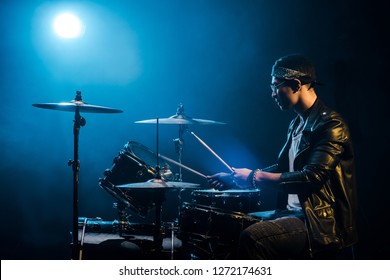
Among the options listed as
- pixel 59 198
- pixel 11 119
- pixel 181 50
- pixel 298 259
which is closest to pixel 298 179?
pixel 298 259

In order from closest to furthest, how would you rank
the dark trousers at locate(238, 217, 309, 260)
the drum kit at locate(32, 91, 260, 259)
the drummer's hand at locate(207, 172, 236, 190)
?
1. the dark trousers at locate(238, 217, 309, 260)
2. the drummer's hand at locate(207, 172, 236, 190)
3. the drum kit at locate(32, 91, 260, 259)

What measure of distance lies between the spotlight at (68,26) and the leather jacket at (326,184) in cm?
341

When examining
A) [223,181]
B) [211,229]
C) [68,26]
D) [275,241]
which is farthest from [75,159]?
[275,241]

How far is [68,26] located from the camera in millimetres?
4641

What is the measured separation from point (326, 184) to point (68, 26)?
3739 millimetres

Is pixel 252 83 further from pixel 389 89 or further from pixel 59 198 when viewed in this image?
pixel 59 198

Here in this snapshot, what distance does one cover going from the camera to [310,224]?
2205 millimetres

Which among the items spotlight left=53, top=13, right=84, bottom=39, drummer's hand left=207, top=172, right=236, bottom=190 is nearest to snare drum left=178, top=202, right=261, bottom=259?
drummer's hand left=207, top=172, right=236, bottom=190

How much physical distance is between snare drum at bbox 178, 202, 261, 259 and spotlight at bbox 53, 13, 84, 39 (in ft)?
9.26

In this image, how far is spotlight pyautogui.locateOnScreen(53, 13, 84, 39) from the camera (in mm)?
4594

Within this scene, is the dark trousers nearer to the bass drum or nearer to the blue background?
the bass drum

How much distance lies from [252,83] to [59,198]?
279 centimetres

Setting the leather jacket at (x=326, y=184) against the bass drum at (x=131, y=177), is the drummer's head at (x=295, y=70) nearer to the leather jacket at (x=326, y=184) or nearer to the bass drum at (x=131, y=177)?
the leather jacket at (x=326, y=184)

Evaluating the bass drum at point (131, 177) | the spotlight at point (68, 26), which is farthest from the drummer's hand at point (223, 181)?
the spotlight at point (68, 26)
